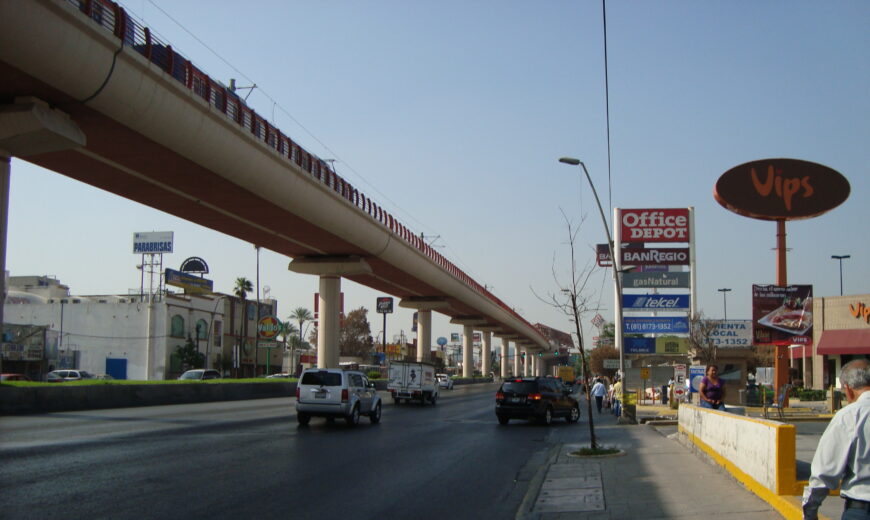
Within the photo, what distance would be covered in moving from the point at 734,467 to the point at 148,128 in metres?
22.1

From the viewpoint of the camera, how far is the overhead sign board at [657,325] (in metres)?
56.0

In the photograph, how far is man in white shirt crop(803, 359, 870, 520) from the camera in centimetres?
455

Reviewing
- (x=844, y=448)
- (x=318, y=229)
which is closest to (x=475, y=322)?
(x=318, y=229)

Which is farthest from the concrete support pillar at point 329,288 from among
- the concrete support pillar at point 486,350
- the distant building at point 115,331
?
the concrete support pillar at point 486,350

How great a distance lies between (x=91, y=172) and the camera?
32125 mm

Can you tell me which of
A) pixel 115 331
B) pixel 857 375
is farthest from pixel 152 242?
pixel 857 375

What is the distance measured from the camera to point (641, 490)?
11.1 meters

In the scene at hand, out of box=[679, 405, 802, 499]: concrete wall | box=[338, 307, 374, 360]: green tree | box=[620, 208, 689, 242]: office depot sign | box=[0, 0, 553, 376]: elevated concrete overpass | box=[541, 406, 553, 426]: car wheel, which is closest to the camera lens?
box=[679, 405, 802, 499]: concrete wall

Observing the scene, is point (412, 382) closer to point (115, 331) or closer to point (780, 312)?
point (780, 312)

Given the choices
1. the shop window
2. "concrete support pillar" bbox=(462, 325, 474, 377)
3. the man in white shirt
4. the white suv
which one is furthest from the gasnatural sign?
the man in white shirt

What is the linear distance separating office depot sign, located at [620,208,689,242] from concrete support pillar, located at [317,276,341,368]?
21.1 m

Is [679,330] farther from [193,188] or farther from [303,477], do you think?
[303,477]

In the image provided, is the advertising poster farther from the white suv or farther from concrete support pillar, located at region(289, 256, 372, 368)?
concrete support pillar, located at region(289, 256, 372, 368)

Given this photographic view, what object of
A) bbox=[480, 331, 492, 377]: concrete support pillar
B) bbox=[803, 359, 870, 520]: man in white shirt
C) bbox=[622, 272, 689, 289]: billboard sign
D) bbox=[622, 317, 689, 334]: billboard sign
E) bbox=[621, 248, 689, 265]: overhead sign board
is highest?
bbox=[621, 248, 689, 265]: overhead sign board
